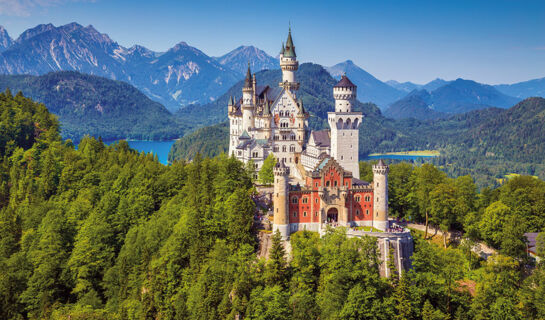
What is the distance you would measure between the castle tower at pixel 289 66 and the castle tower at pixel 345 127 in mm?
19804

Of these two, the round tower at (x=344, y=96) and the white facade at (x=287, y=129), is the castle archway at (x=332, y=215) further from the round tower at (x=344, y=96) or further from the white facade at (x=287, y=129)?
the round tower at (x=344, y=96)

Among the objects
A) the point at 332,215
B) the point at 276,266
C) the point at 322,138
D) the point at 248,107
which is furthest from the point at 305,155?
the point at 276,266

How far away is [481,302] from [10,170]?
86.6m

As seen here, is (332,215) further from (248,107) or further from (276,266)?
(248,107)

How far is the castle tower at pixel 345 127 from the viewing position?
262 ft

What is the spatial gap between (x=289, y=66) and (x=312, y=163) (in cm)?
2342

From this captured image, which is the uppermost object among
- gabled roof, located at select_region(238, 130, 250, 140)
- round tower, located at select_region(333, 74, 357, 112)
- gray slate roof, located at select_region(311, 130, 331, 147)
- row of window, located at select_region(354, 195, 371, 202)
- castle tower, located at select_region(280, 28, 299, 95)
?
castle tower, located at select_region(280, 28, 299, 95)

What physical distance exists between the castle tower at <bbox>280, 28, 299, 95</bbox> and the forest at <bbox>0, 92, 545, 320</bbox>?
22243 millimetres

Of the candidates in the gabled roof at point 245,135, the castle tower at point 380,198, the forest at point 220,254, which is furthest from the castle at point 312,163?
the forest at point 220,254

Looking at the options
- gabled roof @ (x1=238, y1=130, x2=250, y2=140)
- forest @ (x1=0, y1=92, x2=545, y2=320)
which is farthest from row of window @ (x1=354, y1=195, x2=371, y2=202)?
gabled roof @ (x1=238, y1=130, x2=250, y2=140)

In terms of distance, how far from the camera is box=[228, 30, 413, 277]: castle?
65.8 m

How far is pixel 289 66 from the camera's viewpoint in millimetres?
100812

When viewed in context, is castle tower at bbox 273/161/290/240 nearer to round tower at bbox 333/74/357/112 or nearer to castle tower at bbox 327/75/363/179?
castle tower at bbox 327/75/363/179

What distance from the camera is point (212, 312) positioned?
56.8 meters
